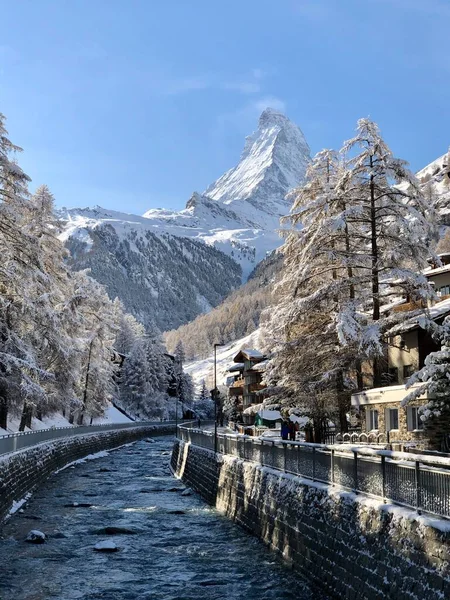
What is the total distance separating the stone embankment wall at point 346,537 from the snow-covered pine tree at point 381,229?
356 inches

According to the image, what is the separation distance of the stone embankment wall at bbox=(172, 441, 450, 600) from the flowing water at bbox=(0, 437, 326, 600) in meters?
0.66

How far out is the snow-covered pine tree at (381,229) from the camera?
27562 millimetres

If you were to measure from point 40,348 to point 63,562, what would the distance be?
2388 centimetres

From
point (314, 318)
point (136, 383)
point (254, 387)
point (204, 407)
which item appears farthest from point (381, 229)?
point (204, 407)

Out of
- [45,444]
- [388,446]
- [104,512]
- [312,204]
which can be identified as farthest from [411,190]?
[45,444]

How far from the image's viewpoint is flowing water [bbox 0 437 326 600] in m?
14.8

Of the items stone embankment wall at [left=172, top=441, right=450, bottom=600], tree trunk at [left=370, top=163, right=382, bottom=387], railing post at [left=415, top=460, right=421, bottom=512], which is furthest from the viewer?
tree trunk at [left=370, top=163, right=382, bottom=387]

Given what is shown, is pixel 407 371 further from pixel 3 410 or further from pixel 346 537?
pixel 346 537

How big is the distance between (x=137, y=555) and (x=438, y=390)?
474 inches

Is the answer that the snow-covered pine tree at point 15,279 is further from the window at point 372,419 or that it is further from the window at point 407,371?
the window at point 407,371

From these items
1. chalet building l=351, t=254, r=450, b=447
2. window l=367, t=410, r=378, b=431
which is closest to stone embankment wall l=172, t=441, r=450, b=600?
chalet building l=351, t=254, r=450, b=447

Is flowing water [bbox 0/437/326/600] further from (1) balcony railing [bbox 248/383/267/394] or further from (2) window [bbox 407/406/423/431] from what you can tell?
(1) balcony railing [bbox 248/383/267/394]

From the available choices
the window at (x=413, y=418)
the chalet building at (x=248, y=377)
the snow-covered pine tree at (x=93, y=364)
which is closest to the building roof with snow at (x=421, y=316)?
the window at (x=413, y=418)

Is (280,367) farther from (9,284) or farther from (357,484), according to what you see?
(357,484)
